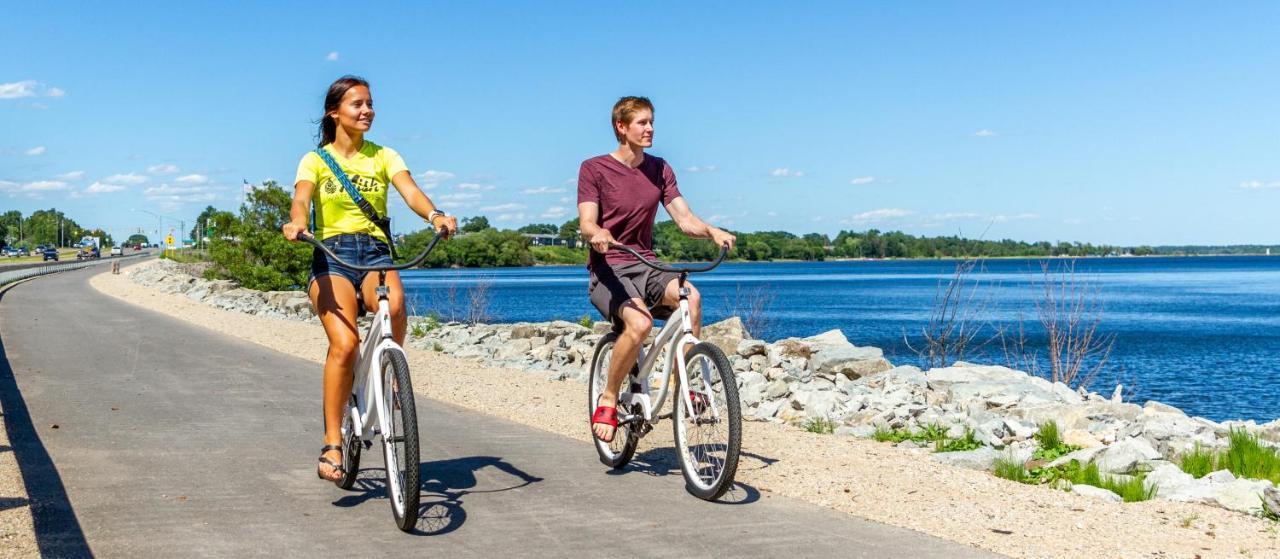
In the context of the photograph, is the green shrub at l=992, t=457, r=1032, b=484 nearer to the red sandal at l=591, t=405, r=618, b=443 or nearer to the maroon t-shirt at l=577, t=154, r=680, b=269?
the red sandal at l=591, t=405, r=618, b=443

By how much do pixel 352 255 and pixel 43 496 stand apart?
193 centimetres

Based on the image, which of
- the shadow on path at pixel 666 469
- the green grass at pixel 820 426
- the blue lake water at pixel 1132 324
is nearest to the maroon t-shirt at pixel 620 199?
the shadow on path at pixel 666 469

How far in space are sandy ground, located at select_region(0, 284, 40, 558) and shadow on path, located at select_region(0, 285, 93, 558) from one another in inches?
0.9

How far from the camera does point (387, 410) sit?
5309 mm

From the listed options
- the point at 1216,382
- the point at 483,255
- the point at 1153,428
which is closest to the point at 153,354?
the point at 1153,428

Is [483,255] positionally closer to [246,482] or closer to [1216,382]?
[1216,382]

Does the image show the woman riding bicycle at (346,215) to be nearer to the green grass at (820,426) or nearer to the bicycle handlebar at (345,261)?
the bicycle handlebar at (345,261)

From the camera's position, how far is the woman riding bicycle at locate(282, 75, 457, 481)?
5.70m

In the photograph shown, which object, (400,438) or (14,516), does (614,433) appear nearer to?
(400,438)

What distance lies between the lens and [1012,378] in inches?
555

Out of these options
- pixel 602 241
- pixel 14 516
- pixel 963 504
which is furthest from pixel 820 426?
pixel 14 516

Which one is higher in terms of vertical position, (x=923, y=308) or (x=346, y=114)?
(x=346, y=114)

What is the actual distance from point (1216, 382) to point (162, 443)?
76.1ft

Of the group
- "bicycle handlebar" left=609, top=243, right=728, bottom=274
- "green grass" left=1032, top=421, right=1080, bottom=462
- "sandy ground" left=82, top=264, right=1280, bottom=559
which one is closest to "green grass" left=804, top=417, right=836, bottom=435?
"sandy ground" left=82, top=264, right=1280, bottom=559
